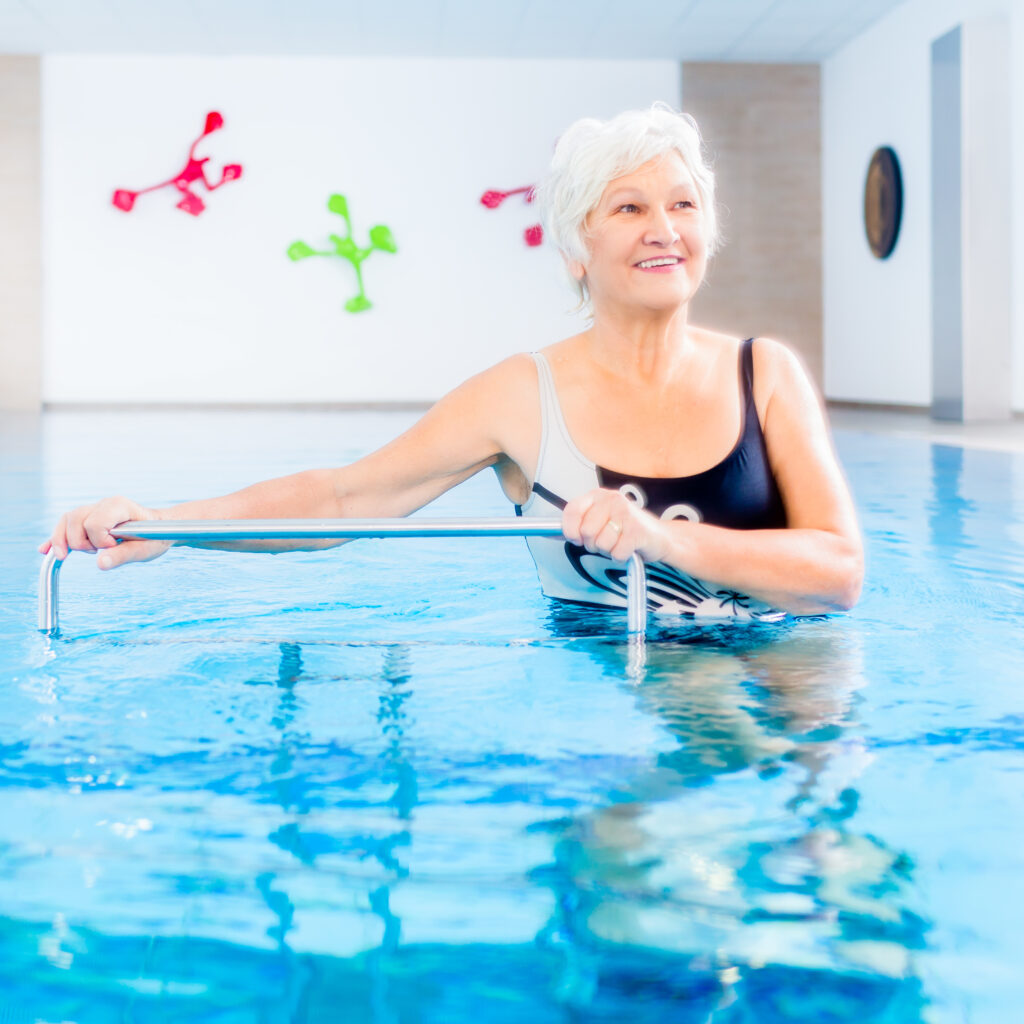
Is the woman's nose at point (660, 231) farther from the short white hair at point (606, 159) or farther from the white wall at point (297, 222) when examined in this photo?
the white wall at point (297, 222)

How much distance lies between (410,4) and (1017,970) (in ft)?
34.2

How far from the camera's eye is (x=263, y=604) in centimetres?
247

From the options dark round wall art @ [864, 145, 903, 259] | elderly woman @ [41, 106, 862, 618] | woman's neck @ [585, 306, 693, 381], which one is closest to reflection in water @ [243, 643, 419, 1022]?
elderly woman @ [41, 106, 862, 618]

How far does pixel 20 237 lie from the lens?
1184 centimetres

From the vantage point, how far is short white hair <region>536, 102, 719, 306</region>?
5.78 ft

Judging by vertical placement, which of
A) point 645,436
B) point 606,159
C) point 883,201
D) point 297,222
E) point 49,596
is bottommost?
point 49,596

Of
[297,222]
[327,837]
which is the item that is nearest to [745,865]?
[327,837]

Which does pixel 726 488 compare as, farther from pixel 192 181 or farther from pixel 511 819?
pixel 192 181

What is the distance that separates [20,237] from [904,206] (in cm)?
848

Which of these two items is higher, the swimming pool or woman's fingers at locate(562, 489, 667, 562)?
woman's fingers at locate(562, 489, 667, 562)

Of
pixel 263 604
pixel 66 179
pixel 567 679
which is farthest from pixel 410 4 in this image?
pixel 567 679

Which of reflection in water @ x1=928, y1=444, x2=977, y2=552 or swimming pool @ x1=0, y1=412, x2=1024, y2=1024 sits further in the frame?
reflection in water @ x1=928, y1=444, x2=977, y2=552

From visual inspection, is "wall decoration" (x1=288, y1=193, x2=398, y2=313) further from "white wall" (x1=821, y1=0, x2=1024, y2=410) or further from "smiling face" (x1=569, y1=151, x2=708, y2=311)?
"smiling face" (x1=569, y1=151, x2=708, y2=311)

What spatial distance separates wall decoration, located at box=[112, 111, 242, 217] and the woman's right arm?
10.6m
